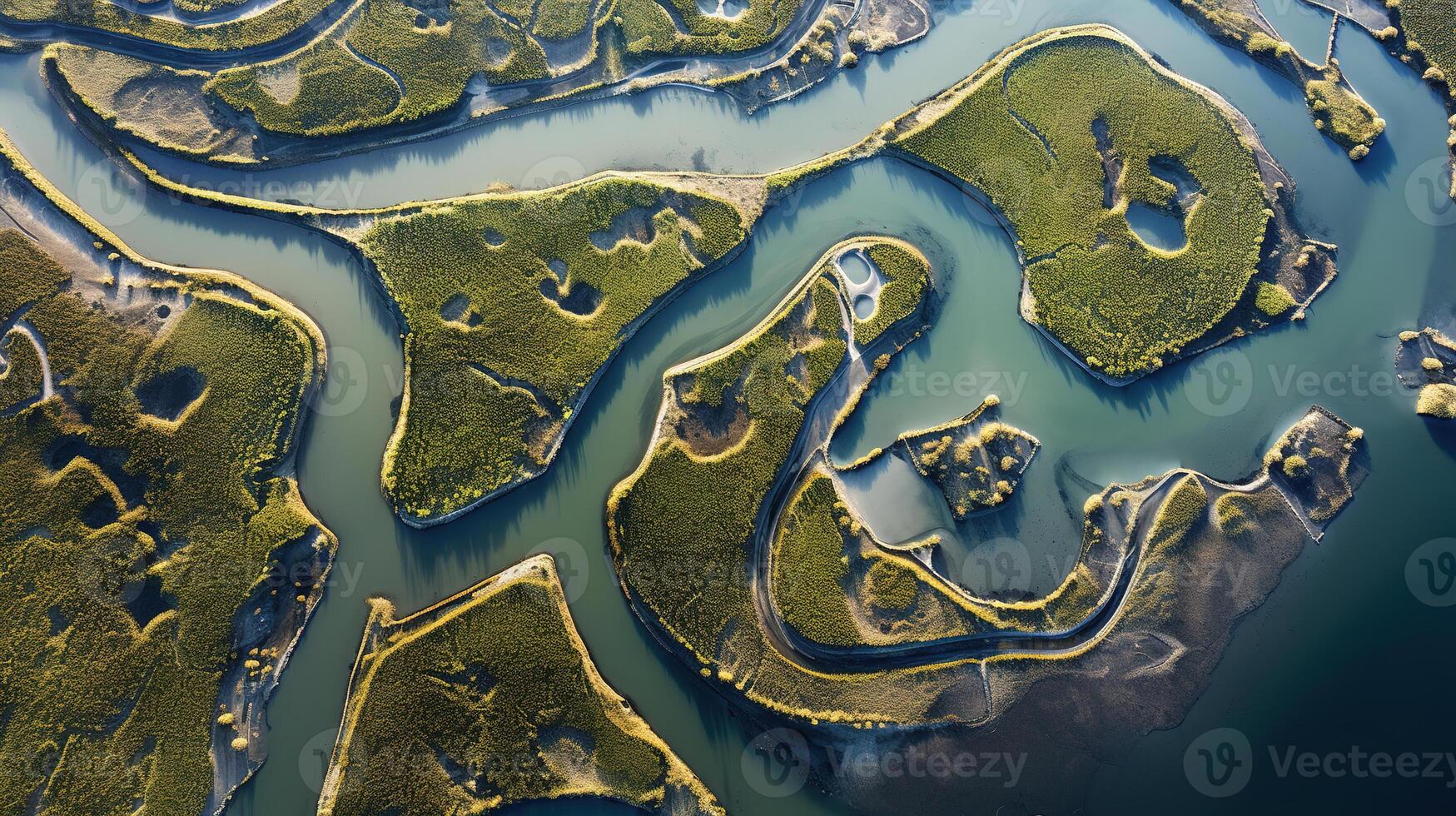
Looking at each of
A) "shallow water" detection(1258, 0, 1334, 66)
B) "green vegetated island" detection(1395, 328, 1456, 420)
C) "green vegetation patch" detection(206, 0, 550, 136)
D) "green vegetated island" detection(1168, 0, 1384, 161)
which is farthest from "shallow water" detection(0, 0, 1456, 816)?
"green vegetation patch" detection(206, 0, 550, 136)

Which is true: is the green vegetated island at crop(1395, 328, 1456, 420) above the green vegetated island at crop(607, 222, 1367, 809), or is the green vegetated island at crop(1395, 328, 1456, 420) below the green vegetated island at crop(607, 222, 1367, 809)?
above

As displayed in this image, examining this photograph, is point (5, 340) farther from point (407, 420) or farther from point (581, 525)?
point (581, 525)

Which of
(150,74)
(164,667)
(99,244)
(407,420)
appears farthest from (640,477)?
(150,74)

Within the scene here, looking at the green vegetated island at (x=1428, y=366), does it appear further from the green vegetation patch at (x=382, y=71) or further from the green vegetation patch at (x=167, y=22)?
the green vegetation patch at (x=167, y=22)

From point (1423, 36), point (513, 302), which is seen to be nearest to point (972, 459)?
point (513, 302)

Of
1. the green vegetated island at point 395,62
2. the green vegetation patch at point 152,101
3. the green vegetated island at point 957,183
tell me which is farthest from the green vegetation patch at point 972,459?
the green vegetation patch at point 152,101

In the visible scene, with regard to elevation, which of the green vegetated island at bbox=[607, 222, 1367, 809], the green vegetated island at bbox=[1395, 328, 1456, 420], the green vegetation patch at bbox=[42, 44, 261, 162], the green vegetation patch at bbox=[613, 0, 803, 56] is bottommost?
the green vegetated island at bbox=[607, 222, 1367, 809]

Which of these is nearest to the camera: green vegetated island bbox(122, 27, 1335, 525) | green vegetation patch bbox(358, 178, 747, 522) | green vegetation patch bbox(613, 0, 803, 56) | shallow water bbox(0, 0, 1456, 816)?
shallow water bbox(0, 0, 1456, 816)

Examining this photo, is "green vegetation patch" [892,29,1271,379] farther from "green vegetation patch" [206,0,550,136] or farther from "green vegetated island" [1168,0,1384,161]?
"green vegetation patch" [206,0,550,136]

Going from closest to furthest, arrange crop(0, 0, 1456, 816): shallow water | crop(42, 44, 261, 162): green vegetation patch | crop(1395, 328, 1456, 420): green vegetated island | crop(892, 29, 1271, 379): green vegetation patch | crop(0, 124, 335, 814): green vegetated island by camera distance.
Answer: crop(0, 124, 335, 814): green vegetated island
crop(0, 0, 1456, 816): shallow water
crop(42, 44, 261, 162): green vegetation patch
crop(1395, 328, 1456, 420): green vegetated island
crop(892, 29, 1271, 379): green vegetation patch
